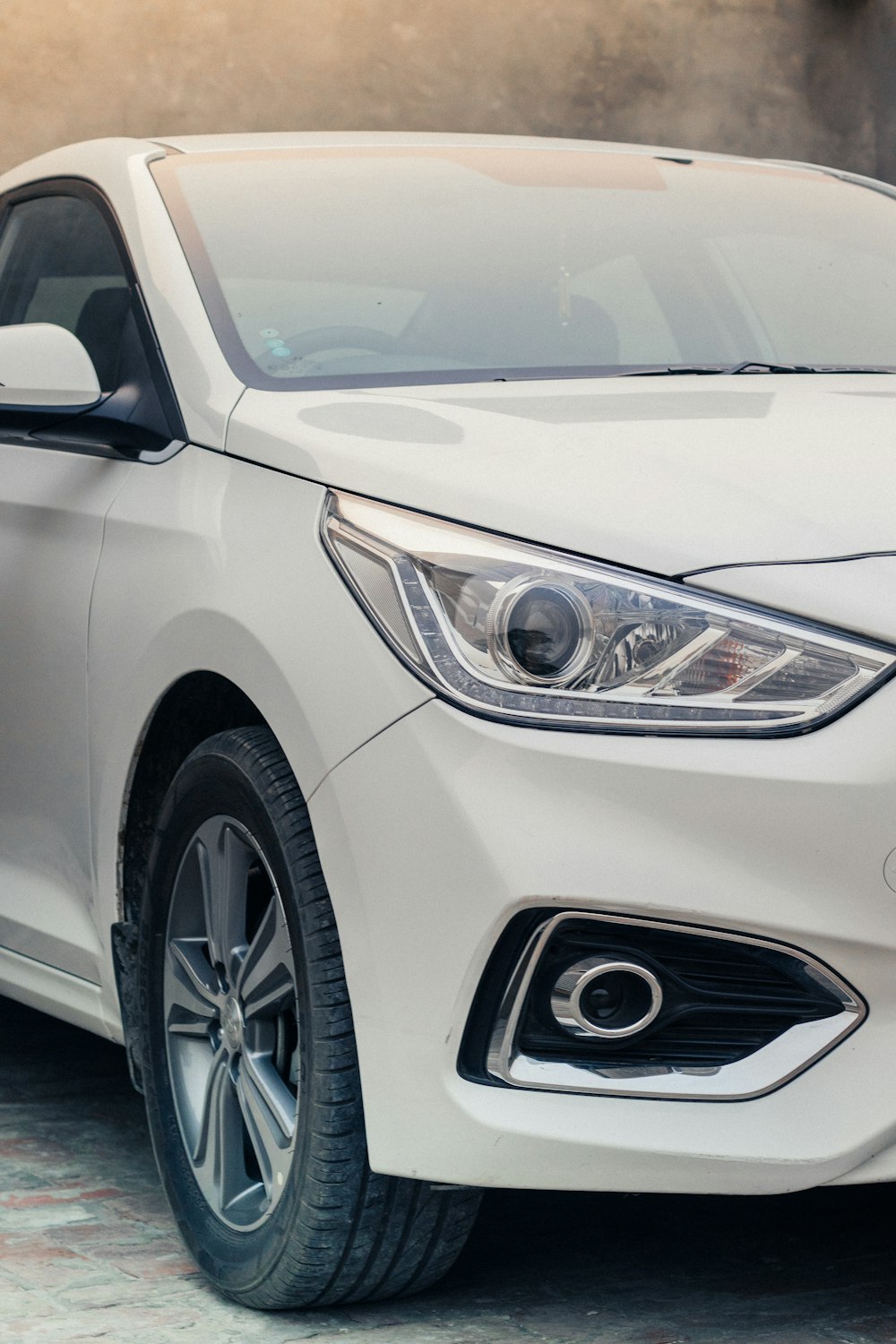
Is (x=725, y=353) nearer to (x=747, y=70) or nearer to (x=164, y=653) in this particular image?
(x=164, y=653)

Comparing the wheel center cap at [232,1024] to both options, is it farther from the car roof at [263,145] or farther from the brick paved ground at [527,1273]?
the car roof at [263,145]

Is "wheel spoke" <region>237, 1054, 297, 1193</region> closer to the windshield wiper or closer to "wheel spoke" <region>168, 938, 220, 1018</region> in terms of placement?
"wheel spoke" <region>168, 938, 220, 1018</region>

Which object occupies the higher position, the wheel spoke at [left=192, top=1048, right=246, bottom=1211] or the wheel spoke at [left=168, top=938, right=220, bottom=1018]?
the wheel spoke at [left=168, top=938, right=220, bottom=1018]

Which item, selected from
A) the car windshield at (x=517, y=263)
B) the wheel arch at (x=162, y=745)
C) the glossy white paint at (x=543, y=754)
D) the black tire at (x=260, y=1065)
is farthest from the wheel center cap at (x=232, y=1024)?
the car windshield at (x=517, y=263)

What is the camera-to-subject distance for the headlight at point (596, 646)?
2021 mm

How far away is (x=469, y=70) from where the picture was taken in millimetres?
10727

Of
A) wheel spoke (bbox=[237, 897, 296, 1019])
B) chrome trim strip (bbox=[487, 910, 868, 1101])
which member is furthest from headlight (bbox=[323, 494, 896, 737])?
wheel spoke (bbox=[237, 897, 296, 1019])

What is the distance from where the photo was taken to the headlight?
2021mm

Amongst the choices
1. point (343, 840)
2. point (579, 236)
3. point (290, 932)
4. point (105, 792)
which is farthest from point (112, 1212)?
point (579, 236)

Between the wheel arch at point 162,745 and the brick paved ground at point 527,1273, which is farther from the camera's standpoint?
the wheel arch at point 162,745

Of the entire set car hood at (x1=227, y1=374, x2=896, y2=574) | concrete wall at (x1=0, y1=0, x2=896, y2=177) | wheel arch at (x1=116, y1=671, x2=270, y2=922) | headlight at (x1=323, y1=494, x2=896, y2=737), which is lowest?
wheel arch at (x1=116, y1=671, x2=270, y2=922)

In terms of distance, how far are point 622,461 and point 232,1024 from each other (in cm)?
95

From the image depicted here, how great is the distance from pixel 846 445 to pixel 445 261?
111 cm

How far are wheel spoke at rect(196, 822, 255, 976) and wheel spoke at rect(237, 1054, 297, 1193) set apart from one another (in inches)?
5.8
